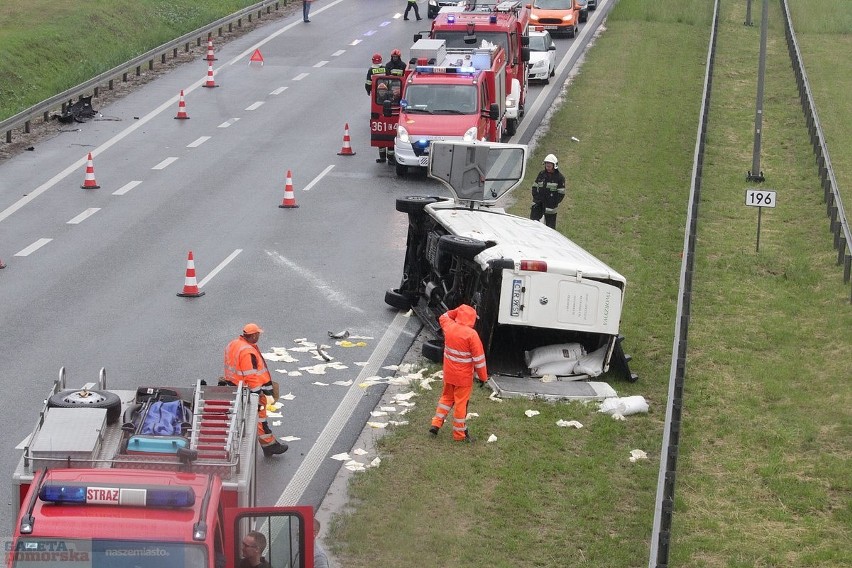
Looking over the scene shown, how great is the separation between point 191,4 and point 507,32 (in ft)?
63.4

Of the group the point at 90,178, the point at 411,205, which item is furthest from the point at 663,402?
the point at 90,178

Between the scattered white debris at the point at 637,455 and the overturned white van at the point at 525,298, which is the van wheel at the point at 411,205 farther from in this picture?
the scattered white debris at the point at 637,455

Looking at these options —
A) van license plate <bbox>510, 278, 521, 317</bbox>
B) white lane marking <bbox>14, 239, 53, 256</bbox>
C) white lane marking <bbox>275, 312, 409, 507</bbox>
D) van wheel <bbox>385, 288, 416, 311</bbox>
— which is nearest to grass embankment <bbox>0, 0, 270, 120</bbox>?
white lane marking <bbox>14, 239, 53, 256</bbox>

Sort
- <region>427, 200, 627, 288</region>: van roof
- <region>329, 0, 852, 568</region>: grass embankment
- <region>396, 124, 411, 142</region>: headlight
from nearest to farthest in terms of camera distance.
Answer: <region>329, 0, 852, 568</region>: grass embankment < <region>427, 200, 627, 288</region>: van roof < <region>396, 124, 411, 142</region>: headlight

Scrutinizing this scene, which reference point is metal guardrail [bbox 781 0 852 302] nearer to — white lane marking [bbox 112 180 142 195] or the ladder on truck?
the ladder on truck

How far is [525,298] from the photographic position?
616 inches

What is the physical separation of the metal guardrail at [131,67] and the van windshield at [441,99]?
8.70 meters

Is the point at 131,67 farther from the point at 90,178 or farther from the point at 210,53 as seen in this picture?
the point at 90,178

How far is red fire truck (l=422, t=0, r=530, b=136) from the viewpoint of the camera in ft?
103

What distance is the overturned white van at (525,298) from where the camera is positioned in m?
15.6

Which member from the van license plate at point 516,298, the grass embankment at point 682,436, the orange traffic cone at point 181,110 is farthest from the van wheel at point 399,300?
the orange traffic cone at point 181,110

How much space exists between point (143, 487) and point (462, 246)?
8880mm

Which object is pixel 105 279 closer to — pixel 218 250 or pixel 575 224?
pixel 218 250

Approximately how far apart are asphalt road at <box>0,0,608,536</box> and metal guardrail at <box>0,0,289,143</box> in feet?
2.24
